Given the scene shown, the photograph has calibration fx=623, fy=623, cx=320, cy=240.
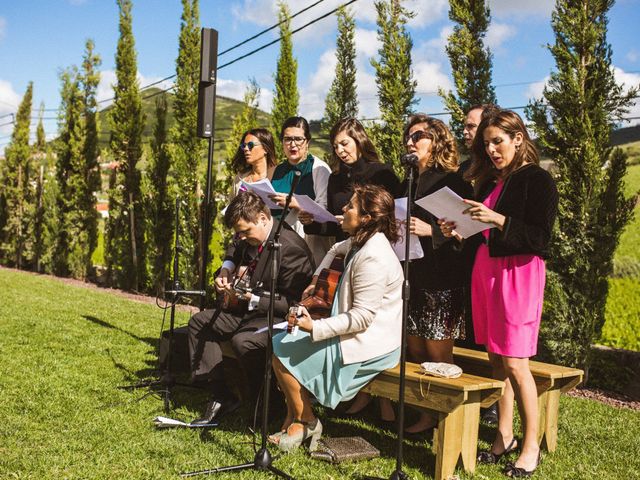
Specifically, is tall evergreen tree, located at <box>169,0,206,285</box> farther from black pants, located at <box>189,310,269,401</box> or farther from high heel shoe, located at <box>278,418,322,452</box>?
high heel shoe, located at <box>278,418,322,452</box>

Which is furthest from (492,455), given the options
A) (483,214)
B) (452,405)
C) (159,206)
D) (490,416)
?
(159,206)

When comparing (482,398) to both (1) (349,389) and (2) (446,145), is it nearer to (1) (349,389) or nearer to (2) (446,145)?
(1) (349,389)

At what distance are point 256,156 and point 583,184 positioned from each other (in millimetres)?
3190

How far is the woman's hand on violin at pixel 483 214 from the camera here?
3248 millimetres

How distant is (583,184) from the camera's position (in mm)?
6051

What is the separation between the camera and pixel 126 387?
523 centimetres

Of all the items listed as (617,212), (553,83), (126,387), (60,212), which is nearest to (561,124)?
(553,83)

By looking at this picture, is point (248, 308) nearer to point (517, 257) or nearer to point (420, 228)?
point (420, 228)

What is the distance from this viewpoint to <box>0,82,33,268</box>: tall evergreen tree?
18.9m

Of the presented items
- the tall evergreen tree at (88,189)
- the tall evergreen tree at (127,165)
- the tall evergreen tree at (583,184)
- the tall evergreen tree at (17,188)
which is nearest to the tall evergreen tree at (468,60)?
the tall evergreen tree at (583,184)

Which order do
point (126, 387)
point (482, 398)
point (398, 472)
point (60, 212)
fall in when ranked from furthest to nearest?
1. point (60, 212)
2. point (126, 387)
3. point (482, 398)
4. point (398, 472)

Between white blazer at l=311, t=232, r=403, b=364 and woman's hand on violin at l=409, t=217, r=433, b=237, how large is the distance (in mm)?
183

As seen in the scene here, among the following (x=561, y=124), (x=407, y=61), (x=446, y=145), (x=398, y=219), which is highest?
(x=407, y=61)

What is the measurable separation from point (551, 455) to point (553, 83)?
385cm
